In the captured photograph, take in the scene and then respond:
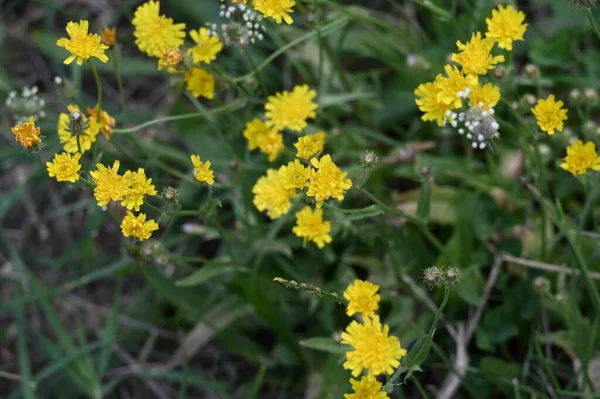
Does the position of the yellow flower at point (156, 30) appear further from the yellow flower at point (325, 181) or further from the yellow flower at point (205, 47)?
the yellow flower at point (325, 181)

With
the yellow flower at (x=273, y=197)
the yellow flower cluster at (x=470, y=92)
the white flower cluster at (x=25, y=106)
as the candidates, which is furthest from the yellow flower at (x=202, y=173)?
the white flower cluster at (x=25, y=106)

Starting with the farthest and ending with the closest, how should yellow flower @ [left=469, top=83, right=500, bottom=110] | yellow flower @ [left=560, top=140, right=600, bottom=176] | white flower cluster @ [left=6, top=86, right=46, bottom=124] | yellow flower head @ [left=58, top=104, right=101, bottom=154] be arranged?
white flower cluster @ [left=6, top=86, right=46, bottom=124] < yellow flower head @ [left=58, top=104, right=101, bottom=154] < yellow flower @ [left=560, top=140, right=600, bottom=176] < yellow flower @ [left=469, top=83, right=500, bottom=110]

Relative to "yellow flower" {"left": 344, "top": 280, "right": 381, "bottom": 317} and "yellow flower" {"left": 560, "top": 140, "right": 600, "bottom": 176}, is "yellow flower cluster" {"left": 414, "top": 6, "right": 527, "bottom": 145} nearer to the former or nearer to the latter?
"yellow flower" {"left": 560, "top": 140, "right": 600, "bottom": 176}


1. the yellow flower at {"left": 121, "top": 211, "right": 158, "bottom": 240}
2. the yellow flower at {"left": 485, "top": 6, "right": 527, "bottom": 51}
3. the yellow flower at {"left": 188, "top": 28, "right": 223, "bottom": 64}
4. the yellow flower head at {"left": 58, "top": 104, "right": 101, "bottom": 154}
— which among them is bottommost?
the yellow flower at {"left": 121, "top": 211, "right": 158, "bottom": 240}

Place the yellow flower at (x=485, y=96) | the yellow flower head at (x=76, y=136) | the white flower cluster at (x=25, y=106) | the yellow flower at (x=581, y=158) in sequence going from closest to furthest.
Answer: the yellow flower at (x=485, y=96), the yellow flower at (x=581, y=158), the yellow flower head at (x=76, y=136), the white flower cluster at (x=25, y=106)

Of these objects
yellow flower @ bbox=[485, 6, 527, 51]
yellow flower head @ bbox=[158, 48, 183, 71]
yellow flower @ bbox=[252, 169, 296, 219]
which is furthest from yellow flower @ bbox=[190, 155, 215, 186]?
yellow flower @ bbox=[485, 6, 527, 51]

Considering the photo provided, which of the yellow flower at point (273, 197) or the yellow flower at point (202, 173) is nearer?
the yellow flower at point (202, 173)
